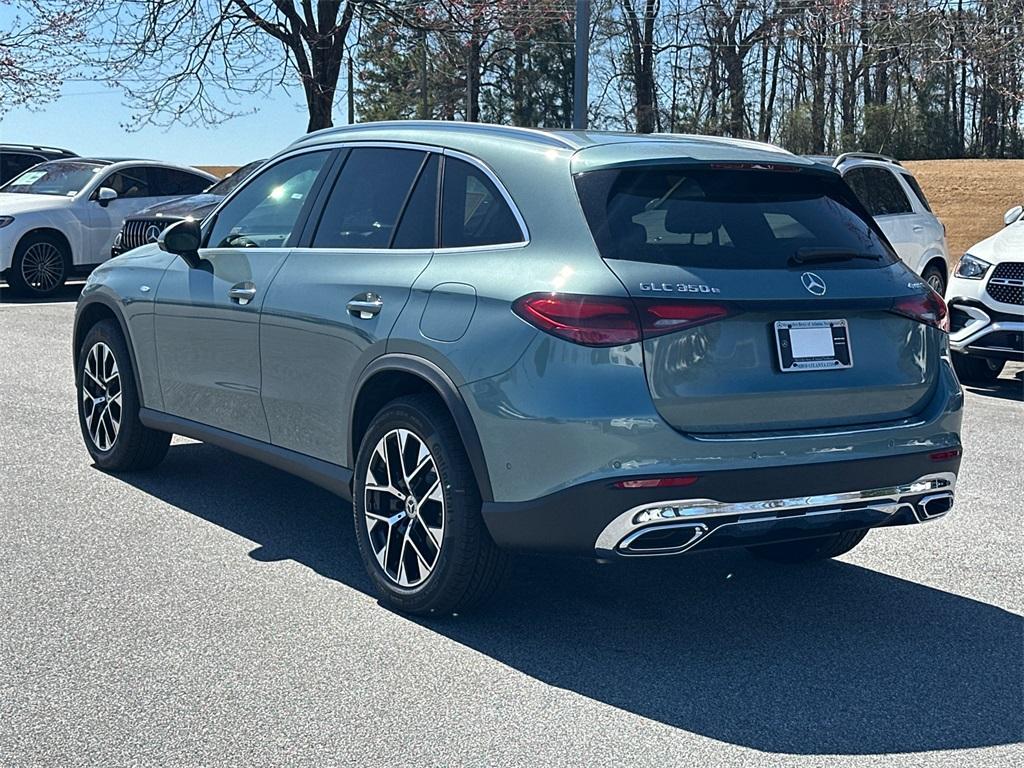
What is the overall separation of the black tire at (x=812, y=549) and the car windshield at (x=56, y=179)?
47.3 ft

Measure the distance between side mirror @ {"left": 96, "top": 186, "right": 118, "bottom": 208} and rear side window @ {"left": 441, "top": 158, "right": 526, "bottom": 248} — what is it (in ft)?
45.4

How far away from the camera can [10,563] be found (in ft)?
18.5

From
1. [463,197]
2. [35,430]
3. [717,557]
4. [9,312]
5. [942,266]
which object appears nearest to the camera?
[463,197]

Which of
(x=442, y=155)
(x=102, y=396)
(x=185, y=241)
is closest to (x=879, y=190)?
(x=102, y=396)

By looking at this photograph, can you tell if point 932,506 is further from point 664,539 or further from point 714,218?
point 714,218

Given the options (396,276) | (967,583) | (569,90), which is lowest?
(967,583)

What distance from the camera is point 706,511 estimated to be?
14.5 ft

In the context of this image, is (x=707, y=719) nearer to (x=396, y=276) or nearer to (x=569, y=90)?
(x=396, y=276)

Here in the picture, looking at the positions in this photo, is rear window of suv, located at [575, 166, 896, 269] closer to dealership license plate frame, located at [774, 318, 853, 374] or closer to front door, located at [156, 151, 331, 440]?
dealership license plate frame, located at [774, 318, 853, 374]

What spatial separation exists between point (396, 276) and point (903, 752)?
245 centimetres

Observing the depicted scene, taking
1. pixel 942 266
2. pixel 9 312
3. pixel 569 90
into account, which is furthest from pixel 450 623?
pixel 569 90

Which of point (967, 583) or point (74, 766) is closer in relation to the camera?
point (74, 766)

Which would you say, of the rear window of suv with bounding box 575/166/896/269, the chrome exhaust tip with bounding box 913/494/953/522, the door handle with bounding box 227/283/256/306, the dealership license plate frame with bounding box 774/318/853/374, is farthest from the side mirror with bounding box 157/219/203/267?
the chrome exhaust tip with bounding box 913/494/953/522

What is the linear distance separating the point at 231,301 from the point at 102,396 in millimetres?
1623
